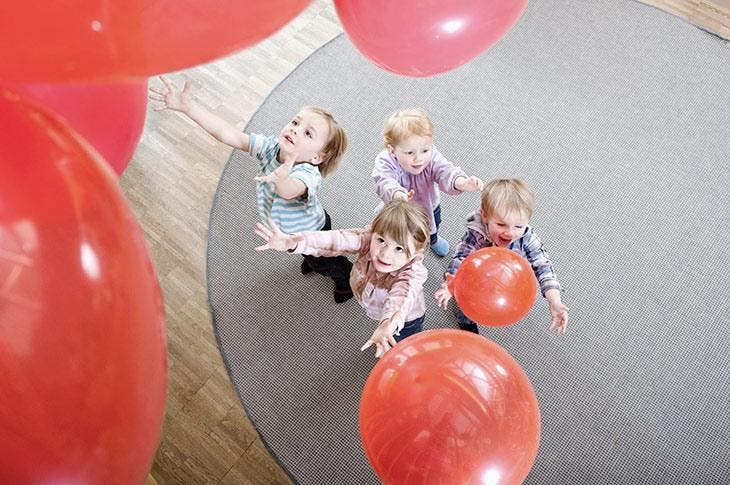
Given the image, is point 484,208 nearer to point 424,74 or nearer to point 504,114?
point 424,74

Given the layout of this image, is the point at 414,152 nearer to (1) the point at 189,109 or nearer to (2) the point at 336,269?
(2) the point at 336,269

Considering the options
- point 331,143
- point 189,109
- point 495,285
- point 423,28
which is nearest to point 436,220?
point 331,143

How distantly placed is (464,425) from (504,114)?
1.71 meters

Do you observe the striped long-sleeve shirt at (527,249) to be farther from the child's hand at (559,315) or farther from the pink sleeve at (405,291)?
the pink sleeve at (405,291)

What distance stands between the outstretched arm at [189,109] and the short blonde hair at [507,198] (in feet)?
2.17

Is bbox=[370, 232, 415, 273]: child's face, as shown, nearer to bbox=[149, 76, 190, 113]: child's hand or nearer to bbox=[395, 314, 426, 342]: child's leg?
bbox=[395, 314, 426, 342]: child's leg

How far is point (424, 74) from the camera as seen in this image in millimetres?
1092

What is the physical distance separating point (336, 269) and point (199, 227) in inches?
23.7

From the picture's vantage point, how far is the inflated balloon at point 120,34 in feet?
1.94

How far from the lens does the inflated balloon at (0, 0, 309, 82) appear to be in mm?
591

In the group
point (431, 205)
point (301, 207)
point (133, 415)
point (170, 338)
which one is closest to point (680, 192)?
point (431, 205)

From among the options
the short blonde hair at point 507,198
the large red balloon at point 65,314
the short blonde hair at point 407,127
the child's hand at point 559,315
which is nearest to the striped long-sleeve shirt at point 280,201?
the short blonde hair at point 407,127

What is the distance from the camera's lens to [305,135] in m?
1.58

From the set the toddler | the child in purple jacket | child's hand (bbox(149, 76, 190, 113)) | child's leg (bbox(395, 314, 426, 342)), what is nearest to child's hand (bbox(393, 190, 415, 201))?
the child in purple jacket
